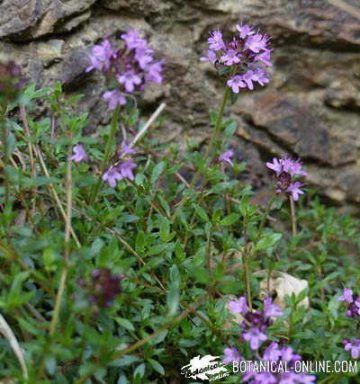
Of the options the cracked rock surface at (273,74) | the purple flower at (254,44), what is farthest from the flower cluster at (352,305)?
the cracked rock surface at (273,74)

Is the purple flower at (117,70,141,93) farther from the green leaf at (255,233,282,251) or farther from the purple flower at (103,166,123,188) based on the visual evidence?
the green leaf at (255,233,282,251)

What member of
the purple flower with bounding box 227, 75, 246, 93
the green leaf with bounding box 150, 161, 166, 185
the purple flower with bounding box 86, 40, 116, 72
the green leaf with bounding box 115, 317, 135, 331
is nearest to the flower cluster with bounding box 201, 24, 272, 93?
the purple flower with bounding box 227, 75, 246, 93

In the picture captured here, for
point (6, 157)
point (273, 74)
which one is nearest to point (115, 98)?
point (6, 157)

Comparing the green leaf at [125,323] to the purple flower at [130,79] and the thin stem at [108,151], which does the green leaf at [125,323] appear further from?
the purple flower at [130,79]

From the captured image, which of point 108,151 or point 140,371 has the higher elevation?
point 108,151

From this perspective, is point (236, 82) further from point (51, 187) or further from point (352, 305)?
point (352, 305)

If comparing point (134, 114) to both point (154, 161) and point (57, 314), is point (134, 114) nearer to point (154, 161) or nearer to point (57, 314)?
point (154, 161)

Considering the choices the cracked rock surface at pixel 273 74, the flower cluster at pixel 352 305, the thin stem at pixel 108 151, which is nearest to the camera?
the thin stem at pixel 108 151
